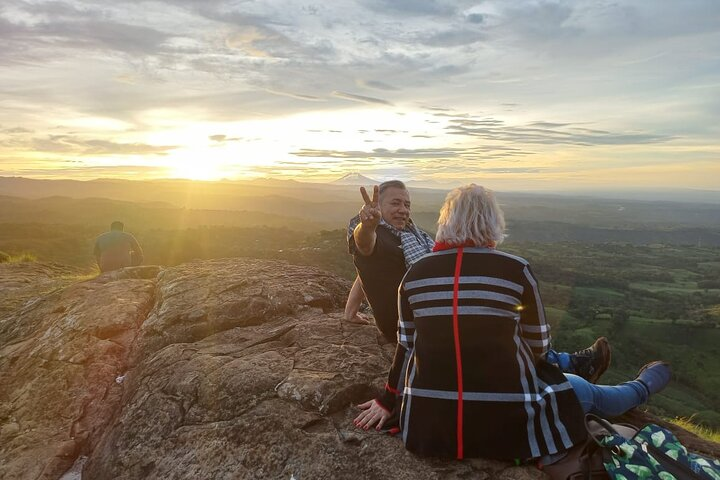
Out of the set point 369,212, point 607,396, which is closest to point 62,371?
point 369,212

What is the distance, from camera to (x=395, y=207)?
5.67 meters

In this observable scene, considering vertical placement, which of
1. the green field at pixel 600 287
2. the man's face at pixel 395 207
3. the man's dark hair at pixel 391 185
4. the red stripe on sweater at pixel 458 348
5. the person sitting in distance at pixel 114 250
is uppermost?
the man's dark hair at pixel 391 185

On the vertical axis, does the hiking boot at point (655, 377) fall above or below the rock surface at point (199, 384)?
above

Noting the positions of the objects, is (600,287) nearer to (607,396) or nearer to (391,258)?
(391,258)

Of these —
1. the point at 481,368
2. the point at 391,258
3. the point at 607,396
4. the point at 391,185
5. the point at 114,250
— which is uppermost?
the point at 391,185

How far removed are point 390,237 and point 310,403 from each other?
2.09m

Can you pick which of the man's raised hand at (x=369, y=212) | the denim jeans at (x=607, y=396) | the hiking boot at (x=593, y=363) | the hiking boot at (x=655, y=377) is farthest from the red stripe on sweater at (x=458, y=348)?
the hiking boot at (x=655, y=377)

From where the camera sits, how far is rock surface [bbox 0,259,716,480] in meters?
3.98

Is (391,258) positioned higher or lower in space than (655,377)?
higher

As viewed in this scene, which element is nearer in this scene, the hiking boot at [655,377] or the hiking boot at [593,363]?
the hiking boot at [655,377]

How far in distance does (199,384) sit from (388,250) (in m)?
2.56

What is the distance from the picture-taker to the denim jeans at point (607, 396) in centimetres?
404

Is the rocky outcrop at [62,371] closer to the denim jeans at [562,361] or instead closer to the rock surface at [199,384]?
the rock surface at [199,384]

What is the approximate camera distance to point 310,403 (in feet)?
14.9
